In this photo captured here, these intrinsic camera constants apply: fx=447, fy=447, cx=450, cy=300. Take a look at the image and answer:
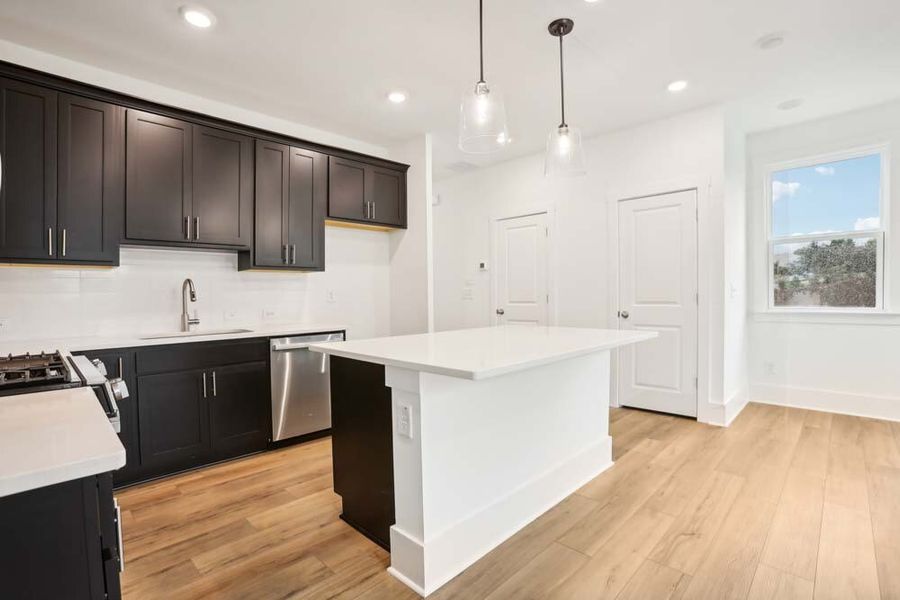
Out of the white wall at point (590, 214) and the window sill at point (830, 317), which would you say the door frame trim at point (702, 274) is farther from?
the window sill at point (830, 317)

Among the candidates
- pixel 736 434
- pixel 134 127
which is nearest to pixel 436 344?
pixel 134 127

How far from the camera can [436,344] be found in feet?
7.09

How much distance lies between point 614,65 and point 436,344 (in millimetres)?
2296

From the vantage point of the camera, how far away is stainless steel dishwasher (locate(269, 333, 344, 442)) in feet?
10.6

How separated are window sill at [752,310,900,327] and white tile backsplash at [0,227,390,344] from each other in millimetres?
3779

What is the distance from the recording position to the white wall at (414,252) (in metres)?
4.31

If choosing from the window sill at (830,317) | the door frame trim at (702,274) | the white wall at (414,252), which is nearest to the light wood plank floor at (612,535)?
the door frame trim at (702,274)

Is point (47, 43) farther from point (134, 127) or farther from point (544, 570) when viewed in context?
point (544, 570)

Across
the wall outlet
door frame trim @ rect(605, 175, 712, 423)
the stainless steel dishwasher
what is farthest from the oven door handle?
door frame trim @ rect(605, 175, 712, 423)

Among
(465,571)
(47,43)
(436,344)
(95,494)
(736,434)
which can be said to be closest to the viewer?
(95,494)

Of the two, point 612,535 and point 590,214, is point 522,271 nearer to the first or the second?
point 590,214

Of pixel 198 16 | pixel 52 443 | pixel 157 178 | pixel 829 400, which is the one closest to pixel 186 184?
pixel 157 178

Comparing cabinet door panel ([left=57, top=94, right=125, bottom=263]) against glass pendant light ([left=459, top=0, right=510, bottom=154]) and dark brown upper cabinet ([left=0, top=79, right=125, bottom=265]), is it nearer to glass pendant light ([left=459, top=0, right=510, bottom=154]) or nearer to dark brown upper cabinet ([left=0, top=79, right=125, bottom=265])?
dark brown upper cabinet ([left=0, top=79, right=125, bottom=265])

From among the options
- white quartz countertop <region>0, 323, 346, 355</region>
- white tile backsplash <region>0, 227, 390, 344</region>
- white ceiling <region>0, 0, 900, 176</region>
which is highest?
white ceiling <region>0, 0, 900, 176</region>
